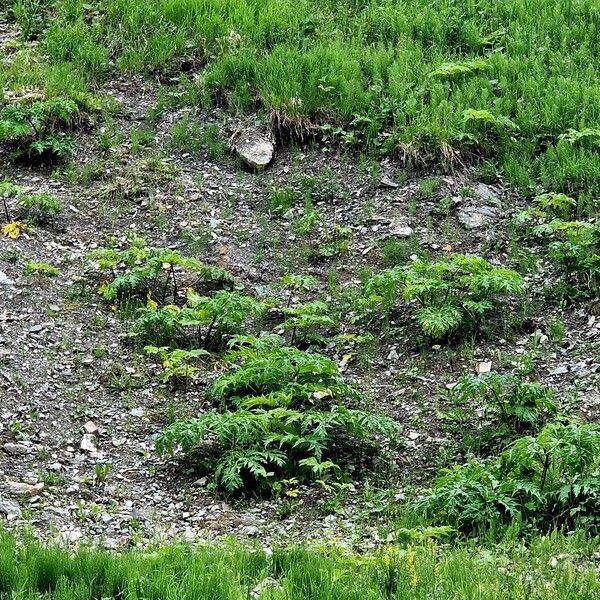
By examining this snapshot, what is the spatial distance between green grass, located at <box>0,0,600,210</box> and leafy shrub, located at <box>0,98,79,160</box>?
83cm

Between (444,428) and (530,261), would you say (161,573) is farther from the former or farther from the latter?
(530,261)

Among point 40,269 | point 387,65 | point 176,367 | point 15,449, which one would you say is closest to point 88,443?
point 15,449

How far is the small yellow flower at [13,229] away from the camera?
441 inches

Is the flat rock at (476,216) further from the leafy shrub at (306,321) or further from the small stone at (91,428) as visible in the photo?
the small stone at (91,428)

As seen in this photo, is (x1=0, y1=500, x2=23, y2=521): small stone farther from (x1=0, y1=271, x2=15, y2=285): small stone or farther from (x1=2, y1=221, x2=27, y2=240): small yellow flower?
(x1=2, y1=221, x2=27, y2=240): small yellow flower

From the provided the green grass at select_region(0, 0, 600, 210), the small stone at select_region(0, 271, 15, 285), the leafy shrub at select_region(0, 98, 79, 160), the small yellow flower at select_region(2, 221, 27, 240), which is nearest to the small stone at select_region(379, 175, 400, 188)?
the green grass at select_region(0, 0, 600, 210)

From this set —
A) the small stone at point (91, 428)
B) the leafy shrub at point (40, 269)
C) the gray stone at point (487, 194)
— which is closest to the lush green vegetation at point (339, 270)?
the gray stone at point (487, 194)

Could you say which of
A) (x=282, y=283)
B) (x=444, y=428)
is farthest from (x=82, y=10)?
(x=444, y=428)

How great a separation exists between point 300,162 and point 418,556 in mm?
8523

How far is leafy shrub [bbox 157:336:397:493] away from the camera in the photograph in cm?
747

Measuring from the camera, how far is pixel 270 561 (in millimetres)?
5461

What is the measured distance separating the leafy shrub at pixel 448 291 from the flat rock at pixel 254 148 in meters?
3.47

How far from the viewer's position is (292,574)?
5.14m

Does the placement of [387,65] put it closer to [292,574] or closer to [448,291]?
[448,291]
